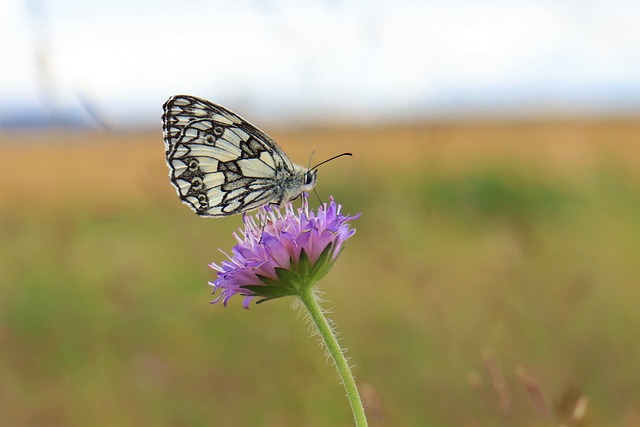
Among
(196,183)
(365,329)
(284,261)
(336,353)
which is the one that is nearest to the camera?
(336,353)

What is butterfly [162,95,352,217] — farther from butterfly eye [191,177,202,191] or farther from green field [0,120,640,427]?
green field [0,120,640,427]

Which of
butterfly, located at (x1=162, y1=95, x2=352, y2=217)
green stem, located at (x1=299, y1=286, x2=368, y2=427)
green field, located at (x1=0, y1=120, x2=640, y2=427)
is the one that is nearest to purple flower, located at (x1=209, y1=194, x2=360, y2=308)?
green stem, located at (x1=299, y1=286, x2=368, y2=427)

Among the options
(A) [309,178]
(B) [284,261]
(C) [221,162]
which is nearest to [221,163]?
(C) [221,162]

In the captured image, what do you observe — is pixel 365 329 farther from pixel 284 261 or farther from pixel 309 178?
pixel 284 261

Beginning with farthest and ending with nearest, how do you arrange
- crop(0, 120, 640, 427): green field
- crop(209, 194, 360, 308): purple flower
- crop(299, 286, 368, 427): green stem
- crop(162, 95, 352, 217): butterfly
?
crop(0, 120, 640, 427): green field < crop(162, 95, 352, 217): butterfly < crop(209, 194, 360, 308): purple flower < crop(299, 286, 368, 427): green stem

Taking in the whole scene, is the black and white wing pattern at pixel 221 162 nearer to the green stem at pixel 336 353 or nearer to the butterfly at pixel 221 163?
the butterfly at pixel 221 163

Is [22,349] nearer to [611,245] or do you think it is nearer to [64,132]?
[64,132]

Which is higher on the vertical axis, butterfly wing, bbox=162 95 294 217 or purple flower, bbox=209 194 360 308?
butterfly wing, bbox=162 95 294 217
